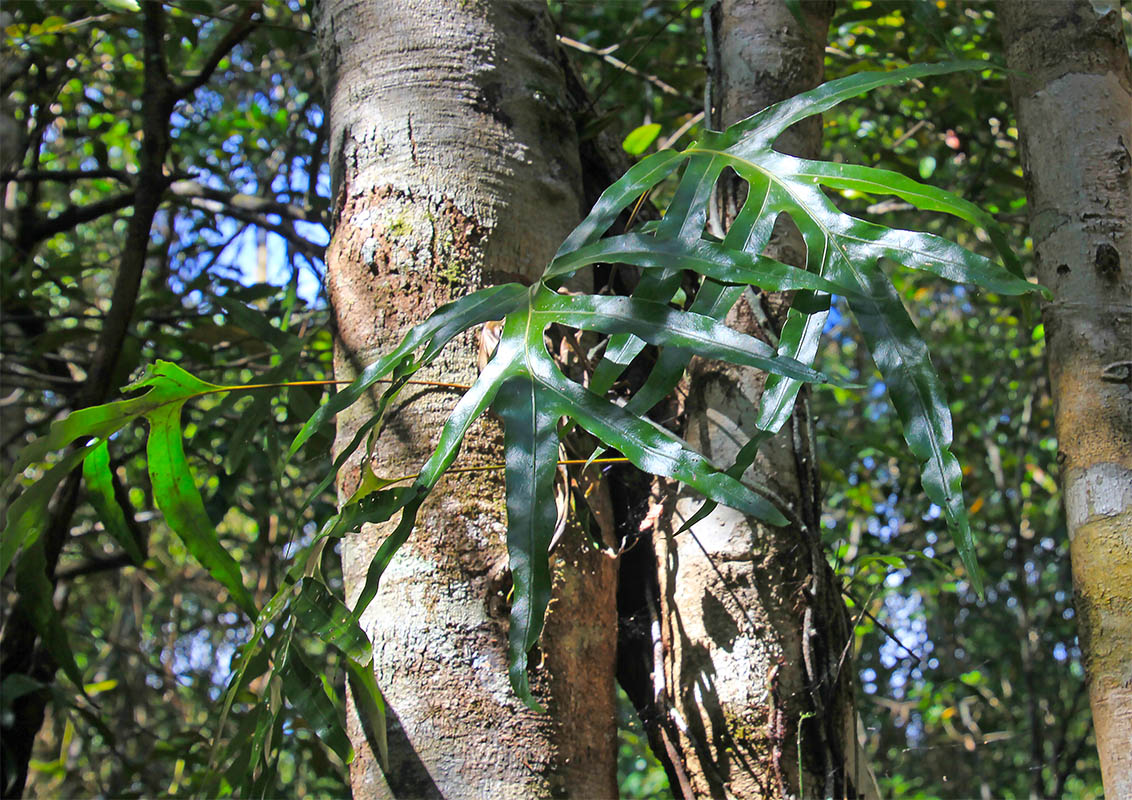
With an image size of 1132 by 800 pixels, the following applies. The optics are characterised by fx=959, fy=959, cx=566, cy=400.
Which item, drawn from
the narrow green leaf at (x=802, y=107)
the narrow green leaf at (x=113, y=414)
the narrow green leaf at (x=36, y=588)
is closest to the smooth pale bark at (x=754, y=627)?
the narrow green leaf at (x=802, y=107)

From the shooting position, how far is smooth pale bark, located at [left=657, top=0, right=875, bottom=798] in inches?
45.2

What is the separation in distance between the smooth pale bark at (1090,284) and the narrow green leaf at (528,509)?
2.06 feet

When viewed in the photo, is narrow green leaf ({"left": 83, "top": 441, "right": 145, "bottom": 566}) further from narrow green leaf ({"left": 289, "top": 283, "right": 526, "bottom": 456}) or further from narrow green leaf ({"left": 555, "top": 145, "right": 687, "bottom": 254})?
narrow green leaf ({"left": 555, "top": 145, "right": 687, "bottom": 254})

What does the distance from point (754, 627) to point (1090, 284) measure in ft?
1.90

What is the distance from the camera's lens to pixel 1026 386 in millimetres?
4000

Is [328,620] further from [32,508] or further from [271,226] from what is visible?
[271,226]

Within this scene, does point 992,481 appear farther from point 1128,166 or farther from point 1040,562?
point 1128,166

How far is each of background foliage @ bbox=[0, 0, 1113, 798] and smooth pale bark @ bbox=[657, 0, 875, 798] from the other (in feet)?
1.08

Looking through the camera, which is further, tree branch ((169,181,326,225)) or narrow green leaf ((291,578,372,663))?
tree branch ((169,181,326,225))

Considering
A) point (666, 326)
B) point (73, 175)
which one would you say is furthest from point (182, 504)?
point (73, 175)

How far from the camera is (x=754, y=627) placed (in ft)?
3.88

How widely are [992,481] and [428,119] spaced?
343 centimetres

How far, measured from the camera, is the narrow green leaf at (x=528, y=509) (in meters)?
0.80

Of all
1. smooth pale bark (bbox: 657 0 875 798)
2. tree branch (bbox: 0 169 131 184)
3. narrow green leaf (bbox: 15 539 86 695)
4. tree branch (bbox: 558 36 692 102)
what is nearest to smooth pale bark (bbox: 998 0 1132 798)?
smooth pale bark (bbox: 657 0 875 798)
